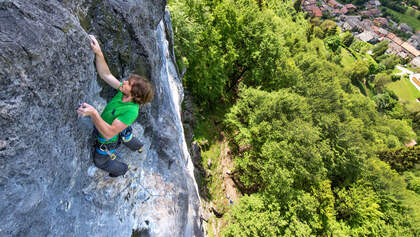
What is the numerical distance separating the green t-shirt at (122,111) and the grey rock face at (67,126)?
607 millimetres

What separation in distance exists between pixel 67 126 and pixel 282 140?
48.1ft

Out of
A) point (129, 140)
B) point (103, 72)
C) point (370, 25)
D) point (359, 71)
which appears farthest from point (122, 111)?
point (370, 25)

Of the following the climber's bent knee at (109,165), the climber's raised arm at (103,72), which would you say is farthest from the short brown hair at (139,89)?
the climber's bent knee at (109,165)

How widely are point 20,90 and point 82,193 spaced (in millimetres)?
2533

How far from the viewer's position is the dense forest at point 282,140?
13555mm

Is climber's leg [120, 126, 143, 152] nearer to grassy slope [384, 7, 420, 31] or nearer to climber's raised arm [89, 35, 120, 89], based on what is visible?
climber's raised arm [89, 35, 120, 89]

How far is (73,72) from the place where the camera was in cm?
327

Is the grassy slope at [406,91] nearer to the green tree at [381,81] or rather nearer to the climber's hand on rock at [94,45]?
the green tree at [381,81]

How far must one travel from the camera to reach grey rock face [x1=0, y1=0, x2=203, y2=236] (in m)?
2.47

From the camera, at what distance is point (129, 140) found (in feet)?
15.2

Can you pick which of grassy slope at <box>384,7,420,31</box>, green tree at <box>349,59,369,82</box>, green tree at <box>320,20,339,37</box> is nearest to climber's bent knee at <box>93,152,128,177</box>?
green tree at <box>349,59,369,82</box>

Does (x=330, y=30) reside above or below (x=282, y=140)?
below

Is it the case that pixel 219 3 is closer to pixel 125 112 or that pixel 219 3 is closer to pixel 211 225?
pixel 125 112

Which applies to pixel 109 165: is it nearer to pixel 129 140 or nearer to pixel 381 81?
pixel 129 140
